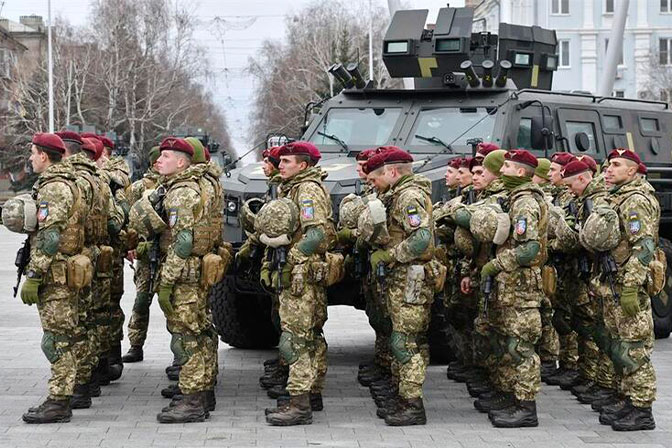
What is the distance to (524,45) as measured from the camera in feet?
40.9

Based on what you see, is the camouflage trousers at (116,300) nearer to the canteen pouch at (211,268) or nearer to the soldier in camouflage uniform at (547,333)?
the canteen pouch at (211,268)

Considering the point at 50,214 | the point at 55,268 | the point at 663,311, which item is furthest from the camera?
the point at 663,311

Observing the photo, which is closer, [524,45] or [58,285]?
[58,285]

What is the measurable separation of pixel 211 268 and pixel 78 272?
0.82 meters

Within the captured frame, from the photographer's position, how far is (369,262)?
27.8 feet

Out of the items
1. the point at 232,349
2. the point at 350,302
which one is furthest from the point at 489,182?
the point at 232,349

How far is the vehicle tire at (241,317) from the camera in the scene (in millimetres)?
10766

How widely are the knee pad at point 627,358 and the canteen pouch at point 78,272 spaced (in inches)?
131

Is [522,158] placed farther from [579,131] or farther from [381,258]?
[579,131]

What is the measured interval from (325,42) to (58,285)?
46547 millimetres

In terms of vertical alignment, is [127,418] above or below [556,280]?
below

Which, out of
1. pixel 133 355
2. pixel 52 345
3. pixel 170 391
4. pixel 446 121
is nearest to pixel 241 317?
pixel 133 355

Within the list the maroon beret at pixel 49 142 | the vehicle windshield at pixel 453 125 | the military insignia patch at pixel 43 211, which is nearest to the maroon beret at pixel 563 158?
the vehicle windshield at pixel 453 125

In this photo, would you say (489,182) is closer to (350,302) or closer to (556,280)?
(556,280)
